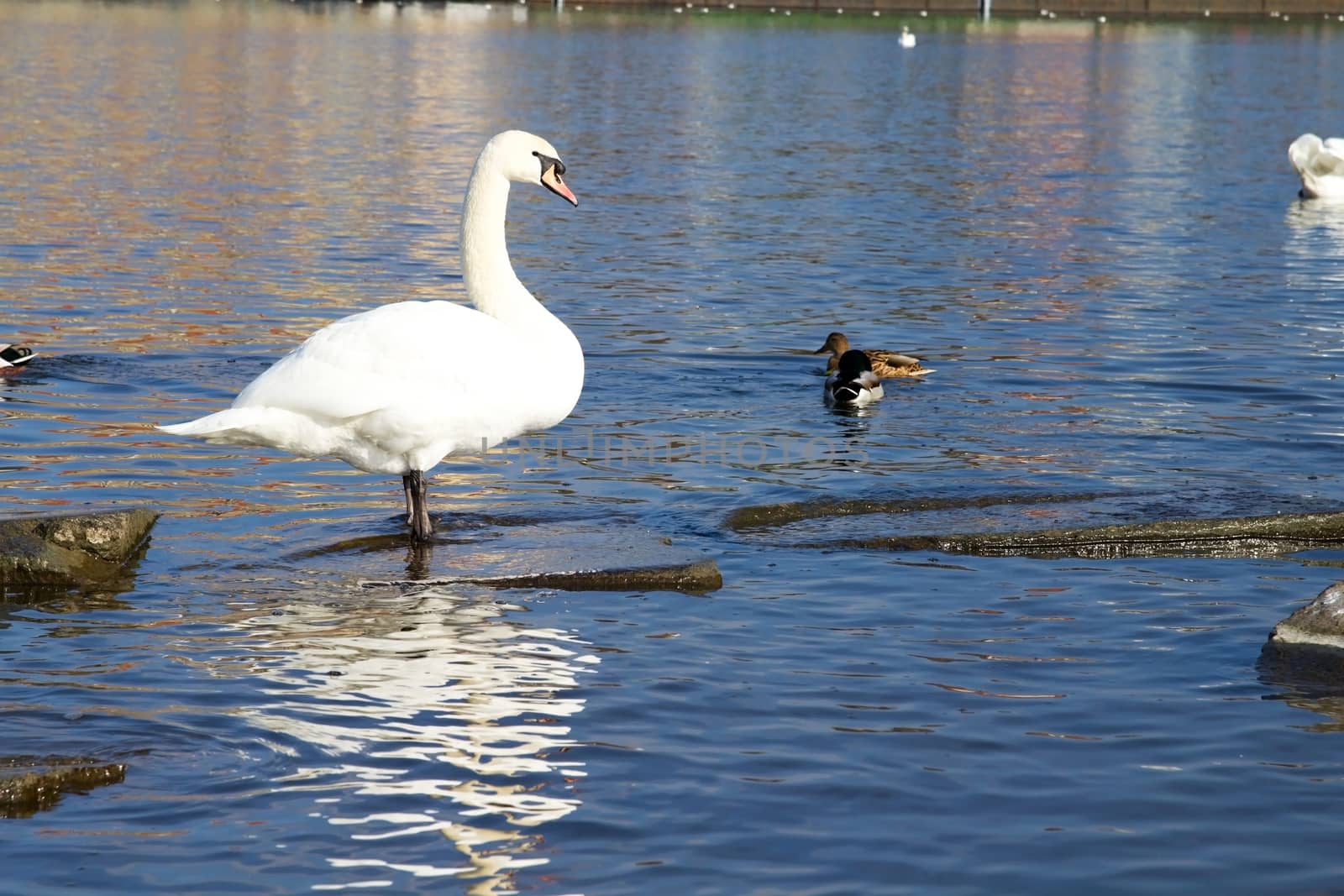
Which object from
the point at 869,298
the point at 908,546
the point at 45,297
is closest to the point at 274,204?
the point at 45,297

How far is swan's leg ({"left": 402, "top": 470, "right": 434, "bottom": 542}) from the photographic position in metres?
8.95

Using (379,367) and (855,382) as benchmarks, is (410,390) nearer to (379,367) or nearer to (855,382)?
(379,367)

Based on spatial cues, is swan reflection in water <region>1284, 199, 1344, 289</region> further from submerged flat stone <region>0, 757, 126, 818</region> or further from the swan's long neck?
submerged flat stone <region>0, 757, 126, 818</region>

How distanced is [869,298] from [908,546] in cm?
971

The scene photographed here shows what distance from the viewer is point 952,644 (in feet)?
25.2

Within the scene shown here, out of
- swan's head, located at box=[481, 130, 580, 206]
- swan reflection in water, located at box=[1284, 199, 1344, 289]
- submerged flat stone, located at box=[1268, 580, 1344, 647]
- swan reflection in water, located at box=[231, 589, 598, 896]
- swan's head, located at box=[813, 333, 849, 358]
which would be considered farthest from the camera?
swan reflection in water, located at box=[1284, 199, 1344, 289]

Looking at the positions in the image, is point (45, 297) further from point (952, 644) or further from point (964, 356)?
point (952, 644)

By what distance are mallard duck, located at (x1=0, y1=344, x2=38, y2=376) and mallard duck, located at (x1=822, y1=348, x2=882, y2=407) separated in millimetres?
5875

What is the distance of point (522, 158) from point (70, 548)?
2925 mm

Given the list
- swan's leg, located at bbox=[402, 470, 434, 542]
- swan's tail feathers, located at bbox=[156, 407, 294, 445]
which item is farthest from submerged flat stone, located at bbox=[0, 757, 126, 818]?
swan's leg, located at bbox=[402, 470, 434, 542]

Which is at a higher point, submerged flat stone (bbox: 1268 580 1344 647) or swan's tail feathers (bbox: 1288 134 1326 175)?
swan's tail feathers (bbox: 1288 134 1326 175)

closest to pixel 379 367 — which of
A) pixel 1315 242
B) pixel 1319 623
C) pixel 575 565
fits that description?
pixel 575 565

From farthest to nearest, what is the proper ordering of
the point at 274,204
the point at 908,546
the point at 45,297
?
1. the point at 274,204
2. the point at 45,297
3. the point at 908,546

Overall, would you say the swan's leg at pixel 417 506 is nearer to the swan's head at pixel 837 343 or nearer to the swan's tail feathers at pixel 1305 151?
the swan's head at pixel 837 343
